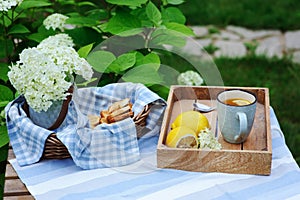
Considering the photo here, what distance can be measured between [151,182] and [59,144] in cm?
26

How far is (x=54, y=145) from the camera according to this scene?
1.43 meters

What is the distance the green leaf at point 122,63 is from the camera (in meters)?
1.63

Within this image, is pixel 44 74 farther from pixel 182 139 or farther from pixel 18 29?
pixel 18 29

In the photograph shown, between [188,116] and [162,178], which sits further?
[188,116]

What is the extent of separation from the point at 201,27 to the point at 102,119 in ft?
8.14

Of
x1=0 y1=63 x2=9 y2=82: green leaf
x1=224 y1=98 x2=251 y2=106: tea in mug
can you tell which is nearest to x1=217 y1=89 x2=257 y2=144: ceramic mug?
x1=224 y1=98 x2=251 y2=106: tea in mug

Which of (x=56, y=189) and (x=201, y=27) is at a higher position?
(x=201, y=27)

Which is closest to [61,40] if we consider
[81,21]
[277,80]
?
[81,21]

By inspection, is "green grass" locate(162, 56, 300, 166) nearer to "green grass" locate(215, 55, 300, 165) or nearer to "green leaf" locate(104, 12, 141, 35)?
"green grass" locate(215, 55, 300, 165)

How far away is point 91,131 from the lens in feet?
4.60

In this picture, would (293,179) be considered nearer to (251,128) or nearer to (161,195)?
(251,128)

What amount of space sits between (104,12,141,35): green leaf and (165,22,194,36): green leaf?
0.10 meters

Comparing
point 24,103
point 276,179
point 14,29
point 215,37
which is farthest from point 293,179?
point 215,37

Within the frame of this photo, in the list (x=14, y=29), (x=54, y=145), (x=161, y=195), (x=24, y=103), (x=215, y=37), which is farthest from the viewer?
(x=215, y=37)
